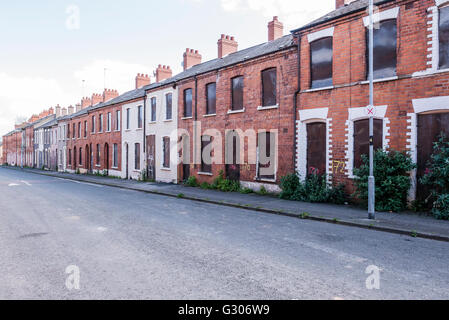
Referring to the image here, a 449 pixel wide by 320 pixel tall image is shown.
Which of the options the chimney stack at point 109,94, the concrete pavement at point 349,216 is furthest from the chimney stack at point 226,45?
the chimney stack at point 109,94

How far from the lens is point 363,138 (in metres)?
11.9

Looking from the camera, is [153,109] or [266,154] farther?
[153,109]

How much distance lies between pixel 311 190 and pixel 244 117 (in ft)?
19.0

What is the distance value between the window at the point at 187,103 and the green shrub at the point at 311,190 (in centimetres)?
950

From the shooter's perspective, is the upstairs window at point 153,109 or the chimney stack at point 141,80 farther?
the chimney stack at point 141,80

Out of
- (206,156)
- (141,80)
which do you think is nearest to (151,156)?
(206,156)

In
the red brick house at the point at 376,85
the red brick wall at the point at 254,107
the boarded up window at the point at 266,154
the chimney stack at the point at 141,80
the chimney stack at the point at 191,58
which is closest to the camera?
the red brick house at the point at 376,85

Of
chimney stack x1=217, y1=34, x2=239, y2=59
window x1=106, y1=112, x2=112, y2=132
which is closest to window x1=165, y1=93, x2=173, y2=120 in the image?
chimney stack x1=217, y1=34, x2=239, y2=59

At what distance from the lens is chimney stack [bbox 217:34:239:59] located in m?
24.1

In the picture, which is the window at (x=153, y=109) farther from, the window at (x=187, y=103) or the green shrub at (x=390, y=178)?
the green shrub at (x=390, y=178)

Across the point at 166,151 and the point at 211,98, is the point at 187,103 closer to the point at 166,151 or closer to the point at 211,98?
the point at 211,98

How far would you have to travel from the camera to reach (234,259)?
18.8 ft

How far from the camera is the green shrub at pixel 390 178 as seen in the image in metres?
10.4

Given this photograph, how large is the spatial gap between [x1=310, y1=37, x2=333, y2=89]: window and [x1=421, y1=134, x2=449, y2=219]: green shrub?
190 inches
